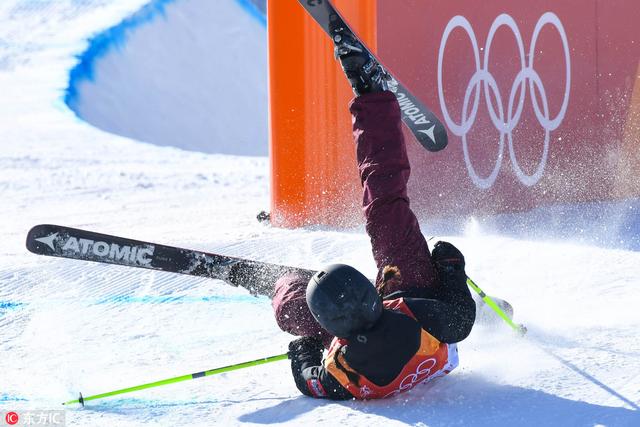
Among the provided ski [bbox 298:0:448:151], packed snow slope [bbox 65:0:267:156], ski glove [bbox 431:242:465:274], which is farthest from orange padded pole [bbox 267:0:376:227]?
packed snow slope [bbox 65:0:267:156]

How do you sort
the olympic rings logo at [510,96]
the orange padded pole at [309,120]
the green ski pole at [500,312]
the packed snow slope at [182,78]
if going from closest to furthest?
1. the green ski pole at [500,312]
2. the orange padded pole at [309,120]
3. the olympic rings logo at [510,96]
4. the packed snow slope at [182,78]

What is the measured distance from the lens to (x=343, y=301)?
7.98 feet

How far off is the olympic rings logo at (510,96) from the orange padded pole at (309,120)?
0.73 meters

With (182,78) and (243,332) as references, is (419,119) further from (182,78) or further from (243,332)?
(182,78)

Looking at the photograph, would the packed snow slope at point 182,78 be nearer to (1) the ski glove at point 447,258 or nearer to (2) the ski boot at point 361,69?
(2) the ski boot at point 361,69

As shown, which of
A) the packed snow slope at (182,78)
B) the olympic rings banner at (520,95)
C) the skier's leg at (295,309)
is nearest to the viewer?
the skier's leg at (295,309)

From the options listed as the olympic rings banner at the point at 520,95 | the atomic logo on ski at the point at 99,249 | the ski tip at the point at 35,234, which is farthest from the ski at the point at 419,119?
the ski tip at the point at 35,234

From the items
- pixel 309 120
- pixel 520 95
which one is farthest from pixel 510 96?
pixel 309 120

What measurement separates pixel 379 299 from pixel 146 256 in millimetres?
1215

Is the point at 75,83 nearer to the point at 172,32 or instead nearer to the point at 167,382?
the point at 172,32

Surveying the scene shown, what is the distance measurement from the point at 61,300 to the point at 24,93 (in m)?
9.78

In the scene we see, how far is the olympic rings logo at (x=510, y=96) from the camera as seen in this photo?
19.0 feet

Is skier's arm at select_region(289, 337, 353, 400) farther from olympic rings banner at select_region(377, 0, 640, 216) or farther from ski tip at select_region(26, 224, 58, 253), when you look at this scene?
olympic rings banner at select_region(377, 0, 640, 216)

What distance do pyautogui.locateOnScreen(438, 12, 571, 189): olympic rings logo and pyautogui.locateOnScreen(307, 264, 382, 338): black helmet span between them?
11.2ft
